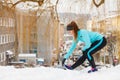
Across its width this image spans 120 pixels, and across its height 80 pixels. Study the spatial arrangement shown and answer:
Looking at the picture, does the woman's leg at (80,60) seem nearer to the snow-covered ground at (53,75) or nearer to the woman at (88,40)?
the woman at (88,40)

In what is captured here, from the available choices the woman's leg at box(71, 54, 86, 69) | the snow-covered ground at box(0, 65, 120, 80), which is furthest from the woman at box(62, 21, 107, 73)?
the snow-covered ground at box(0, 65, 120, 80)

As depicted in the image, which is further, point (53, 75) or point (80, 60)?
point (80, 60)

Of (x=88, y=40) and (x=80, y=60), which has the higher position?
(x=88, y=40)

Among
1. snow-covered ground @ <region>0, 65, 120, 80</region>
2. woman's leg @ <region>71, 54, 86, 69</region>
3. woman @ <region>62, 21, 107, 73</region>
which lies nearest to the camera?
snow-covered ground @ <region>0, 65, 120, 80</region>

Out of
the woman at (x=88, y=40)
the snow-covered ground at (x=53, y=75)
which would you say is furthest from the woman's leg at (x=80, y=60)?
the snow-covered ground at (x=53, y=75)

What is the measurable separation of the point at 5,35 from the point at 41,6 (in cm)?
2284

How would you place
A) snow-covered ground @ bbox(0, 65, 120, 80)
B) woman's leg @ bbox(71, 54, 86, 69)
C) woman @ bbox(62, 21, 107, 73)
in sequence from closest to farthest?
1. snow-covered ground @ bbox(0, 65, 120, 80)
2. woman @ bbox(62, 21, 107, 73)
3. woman's leg @ bbox(71, 54, 86, 69)

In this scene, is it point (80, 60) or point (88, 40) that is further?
point (80, 60)

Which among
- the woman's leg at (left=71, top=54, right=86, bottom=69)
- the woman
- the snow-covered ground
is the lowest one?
the snow-covered ground

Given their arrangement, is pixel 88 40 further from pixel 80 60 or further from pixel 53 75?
pixel 53 75

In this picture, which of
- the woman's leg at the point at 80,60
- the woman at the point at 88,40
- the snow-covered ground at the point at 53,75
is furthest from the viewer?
the woman's leg at the point at 80,60

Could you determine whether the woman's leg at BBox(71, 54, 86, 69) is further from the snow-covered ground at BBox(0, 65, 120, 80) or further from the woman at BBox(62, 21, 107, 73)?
the snow-covered ground at BBox(0, 65, 120, 80)

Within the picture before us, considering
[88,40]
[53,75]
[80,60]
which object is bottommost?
[53,75]

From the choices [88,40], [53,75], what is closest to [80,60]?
[88,40]
